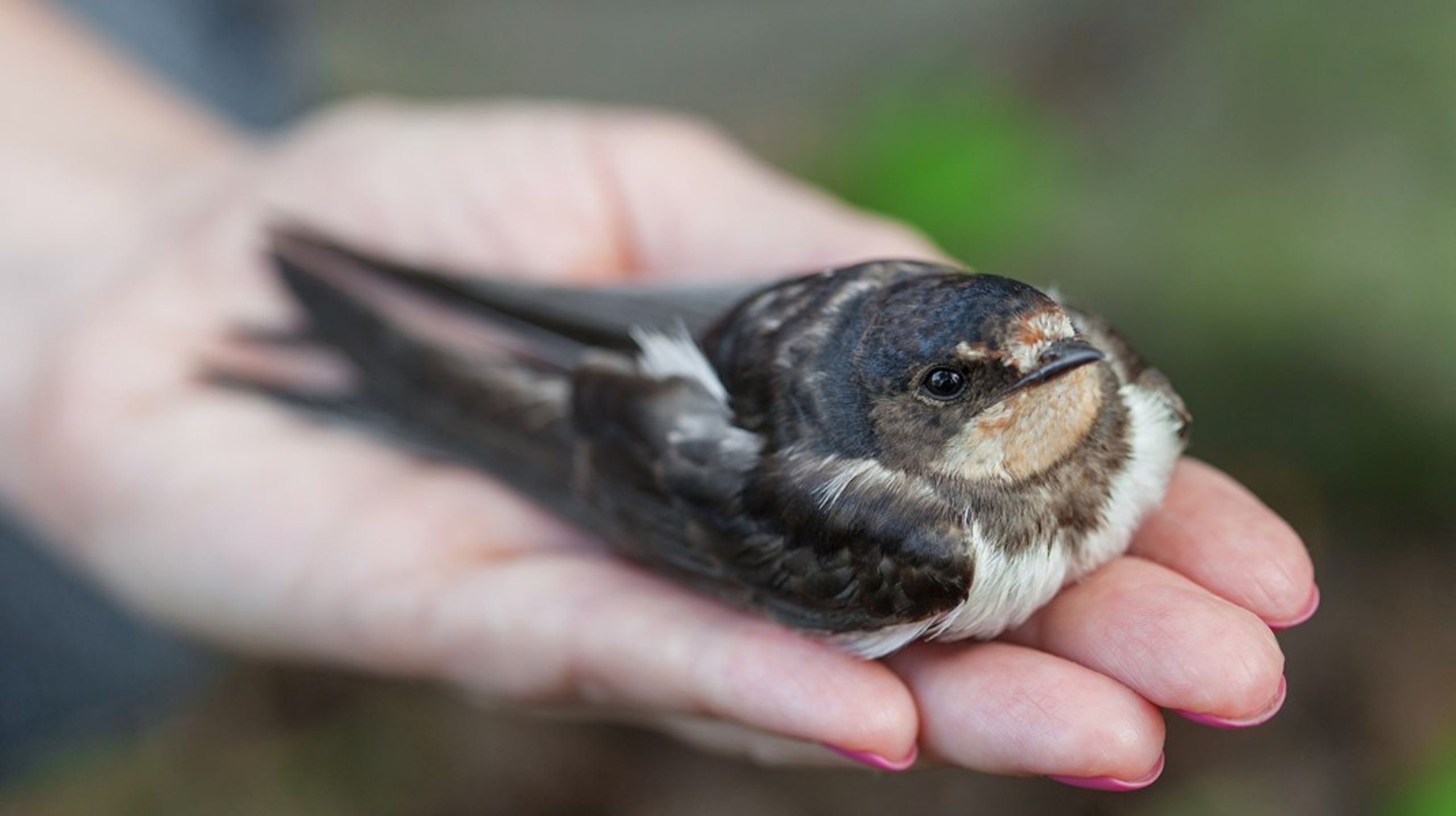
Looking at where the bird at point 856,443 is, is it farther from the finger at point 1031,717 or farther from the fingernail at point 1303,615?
the fingernail at point 1303,615

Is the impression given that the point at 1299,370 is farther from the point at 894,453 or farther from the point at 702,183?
the point at 894,453

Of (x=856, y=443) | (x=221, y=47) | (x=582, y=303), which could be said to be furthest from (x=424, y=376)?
(x=221, y=47)

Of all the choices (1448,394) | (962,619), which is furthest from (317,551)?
(1448,394)

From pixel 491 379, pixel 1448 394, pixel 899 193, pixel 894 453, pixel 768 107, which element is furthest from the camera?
pixel 768 107

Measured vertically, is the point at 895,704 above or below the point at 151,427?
above

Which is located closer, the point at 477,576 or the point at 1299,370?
the point at 477,576

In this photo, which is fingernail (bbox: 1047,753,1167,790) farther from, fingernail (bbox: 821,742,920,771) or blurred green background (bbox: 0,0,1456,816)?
blurred green background (bbox: 0,0,1456,816)

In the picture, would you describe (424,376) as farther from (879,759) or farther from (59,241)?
(59,241)
